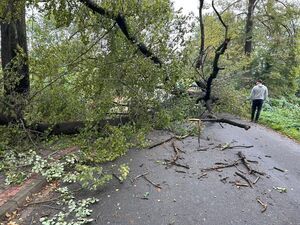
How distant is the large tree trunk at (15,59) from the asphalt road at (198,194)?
2653 mm

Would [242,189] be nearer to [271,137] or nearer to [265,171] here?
[265,171]

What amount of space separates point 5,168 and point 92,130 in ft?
6.06

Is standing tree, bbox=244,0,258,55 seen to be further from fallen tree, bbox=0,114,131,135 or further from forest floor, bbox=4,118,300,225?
fallen tree, bbox=0,114,131,135

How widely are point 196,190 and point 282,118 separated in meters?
9.28

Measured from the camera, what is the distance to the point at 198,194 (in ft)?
17.4

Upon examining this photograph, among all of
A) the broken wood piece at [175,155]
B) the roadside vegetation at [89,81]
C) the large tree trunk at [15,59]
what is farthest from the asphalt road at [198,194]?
the large tree trunk at [15,59]

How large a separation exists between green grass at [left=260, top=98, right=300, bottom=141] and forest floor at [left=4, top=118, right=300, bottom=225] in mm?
3581

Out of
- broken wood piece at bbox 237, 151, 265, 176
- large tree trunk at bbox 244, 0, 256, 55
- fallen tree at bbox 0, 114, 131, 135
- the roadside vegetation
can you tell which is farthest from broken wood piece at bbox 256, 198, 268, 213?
large tree trunk at bbox 244, 0, 256, 55

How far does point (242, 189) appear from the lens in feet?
18.5

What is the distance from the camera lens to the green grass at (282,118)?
37.8 feet

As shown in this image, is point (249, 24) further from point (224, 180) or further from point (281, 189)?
point (224, 180)

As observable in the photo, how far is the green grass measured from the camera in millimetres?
11516

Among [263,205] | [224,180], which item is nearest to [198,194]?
[224,180]

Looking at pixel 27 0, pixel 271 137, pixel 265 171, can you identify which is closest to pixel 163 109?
pixel 265 171
